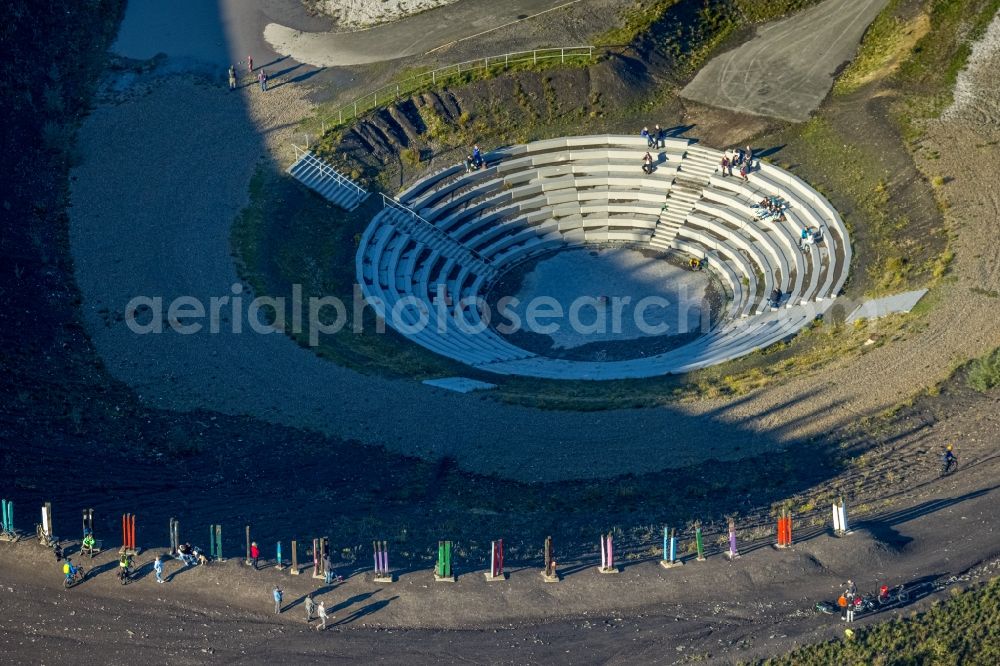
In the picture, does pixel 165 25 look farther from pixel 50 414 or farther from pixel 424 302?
pixel 50 414

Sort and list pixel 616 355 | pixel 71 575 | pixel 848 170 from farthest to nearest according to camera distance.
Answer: pixel 848 170
pixel 616 355
pixel 71 575

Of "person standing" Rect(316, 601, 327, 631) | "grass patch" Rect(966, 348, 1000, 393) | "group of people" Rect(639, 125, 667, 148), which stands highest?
"group of people" Rect(639, 125, 667, 148)

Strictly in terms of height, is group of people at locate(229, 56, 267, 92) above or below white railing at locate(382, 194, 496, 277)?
above

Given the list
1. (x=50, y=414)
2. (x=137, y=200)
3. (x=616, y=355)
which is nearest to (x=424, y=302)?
(x=616, y=355)

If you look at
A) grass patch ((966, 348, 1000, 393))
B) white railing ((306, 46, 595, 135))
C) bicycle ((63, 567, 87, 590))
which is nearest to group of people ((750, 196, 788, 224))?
white railing ((306, 46, 595, 135))

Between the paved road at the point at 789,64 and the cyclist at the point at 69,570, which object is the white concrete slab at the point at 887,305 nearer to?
the paved road at the point at 789,64

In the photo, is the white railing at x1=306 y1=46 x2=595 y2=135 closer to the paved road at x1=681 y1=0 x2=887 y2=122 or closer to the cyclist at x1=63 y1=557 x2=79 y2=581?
the paved road at x1=681 y1=0 x2=887 y2=122

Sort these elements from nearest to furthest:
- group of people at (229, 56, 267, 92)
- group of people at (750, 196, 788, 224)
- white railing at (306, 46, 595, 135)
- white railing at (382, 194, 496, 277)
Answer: group of people at (750, 196, 788, 224)
white railing at (382, 194, 496, 277)
white railing at (306, 46, 595, 135)
group of people at (229, 56, 267, 92)
